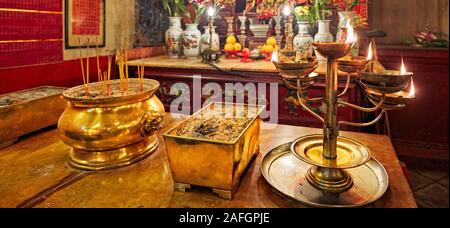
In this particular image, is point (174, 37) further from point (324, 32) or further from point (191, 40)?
point (324, 32)

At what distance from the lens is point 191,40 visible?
10.1 ft

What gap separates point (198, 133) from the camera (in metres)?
0.97

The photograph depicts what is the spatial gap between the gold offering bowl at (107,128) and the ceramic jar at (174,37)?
80.2 inches

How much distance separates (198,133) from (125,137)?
272 millimetres

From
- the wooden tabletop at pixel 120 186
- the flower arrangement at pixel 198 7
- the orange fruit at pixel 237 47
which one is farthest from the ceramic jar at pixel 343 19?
the wooden tabletop at pixel 120 186

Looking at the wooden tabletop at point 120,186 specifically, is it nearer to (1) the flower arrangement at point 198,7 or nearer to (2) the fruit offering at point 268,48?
(2) the fruit offering at point 268,48

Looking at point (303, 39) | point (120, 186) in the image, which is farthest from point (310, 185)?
point (303, 39)

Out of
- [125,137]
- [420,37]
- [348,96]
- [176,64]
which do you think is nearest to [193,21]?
[176,64]

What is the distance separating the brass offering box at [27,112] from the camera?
127 cm

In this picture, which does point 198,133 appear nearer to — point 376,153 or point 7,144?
point 376,153

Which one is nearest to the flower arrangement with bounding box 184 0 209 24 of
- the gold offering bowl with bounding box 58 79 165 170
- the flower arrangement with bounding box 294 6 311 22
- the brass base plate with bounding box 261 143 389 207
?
the flower arrangement with bounding box 294 6 311 22

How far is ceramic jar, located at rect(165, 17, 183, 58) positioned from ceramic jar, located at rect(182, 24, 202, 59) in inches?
2.3

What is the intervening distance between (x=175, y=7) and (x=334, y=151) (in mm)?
2650

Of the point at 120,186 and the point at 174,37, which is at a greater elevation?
the point at 174,37
